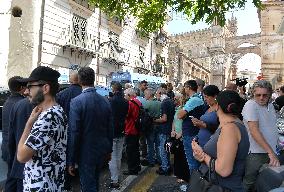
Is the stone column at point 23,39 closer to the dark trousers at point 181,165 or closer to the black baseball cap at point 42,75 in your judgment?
the dark trousers at point 181,165

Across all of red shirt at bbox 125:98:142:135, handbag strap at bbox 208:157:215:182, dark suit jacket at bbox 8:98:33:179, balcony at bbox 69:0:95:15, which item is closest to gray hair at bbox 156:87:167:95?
red shirt at bbox 125:98:142:135

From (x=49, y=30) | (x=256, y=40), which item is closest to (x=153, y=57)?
(x=49, y=30)

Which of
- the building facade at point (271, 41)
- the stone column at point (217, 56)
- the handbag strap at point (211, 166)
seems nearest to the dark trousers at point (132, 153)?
the handbag strap at point (211, 166)

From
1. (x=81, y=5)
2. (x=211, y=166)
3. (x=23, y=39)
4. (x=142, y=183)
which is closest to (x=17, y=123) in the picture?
(x=211, y=166)

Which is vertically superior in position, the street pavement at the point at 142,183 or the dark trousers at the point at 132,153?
the dark trousers at the point at 132,153

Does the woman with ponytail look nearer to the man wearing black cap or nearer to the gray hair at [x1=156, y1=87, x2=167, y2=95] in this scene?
the man wearing black cap

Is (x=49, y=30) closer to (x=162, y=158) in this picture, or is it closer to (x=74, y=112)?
(x=162, y=158)

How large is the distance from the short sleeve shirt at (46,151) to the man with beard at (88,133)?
1.48 metres

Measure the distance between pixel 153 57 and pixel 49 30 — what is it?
17.5m

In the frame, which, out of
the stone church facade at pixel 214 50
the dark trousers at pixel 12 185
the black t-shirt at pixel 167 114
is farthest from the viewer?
the stone church facade at pixel 214 50

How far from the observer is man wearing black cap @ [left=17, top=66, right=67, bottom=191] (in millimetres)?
3062

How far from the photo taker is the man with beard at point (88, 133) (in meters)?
4.91

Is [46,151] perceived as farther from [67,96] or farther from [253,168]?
[67,96]

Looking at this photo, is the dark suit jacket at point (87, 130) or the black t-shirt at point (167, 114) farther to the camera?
the black t-shirt at point (167, 114)
